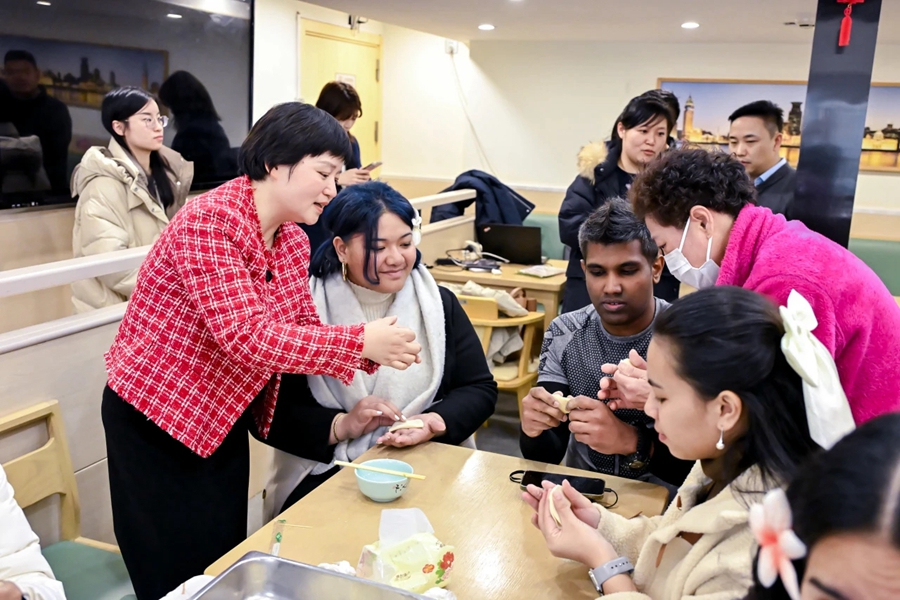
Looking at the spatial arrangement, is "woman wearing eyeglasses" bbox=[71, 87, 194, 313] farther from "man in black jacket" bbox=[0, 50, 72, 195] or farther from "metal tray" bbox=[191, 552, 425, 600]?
"metal tray" bbox=[191, 552, 425, 600]

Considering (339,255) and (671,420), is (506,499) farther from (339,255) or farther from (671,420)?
(339,255)

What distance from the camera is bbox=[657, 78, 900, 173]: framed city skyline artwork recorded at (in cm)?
575

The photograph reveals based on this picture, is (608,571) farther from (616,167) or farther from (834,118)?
(616,167)

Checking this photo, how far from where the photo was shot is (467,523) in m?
1.53

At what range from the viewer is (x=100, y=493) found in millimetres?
2203

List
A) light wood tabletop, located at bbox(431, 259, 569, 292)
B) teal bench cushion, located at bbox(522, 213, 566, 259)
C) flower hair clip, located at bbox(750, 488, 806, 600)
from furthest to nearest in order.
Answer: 1. teal bench cushion, located at bbox(522, 213, 566, 259)
2. light wood tabletop, located at bbox(431, 259, 569, 292)
3. flower hair clip, located at bbox(750, 488, 806, 600)

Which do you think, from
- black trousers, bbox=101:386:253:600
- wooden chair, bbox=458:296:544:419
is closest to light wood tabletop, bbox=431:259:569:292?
wooden chair, bbox=458:296:544:419

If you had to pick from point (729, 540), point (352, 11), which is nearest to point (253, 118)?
point (352, 11)

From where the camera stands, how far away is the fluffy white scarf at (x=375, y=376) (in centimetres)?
204

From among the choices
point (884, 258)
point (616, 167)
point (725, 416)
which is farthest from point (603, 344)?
point (884, 258)

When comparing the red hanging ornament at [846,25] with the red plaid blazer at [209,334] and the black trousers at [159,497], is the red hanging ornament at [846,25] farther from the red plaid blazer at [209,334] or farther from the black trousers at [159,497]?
the black trousers at [159,497]

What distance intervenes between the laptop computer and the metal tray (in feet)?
11.6

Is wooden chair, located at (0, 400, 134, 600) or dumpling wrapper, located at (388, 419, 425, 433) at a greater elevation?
dumpling wrapper, located at (388, 419, 425, 433)

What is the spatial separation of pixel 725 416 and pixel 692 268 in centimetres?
66
